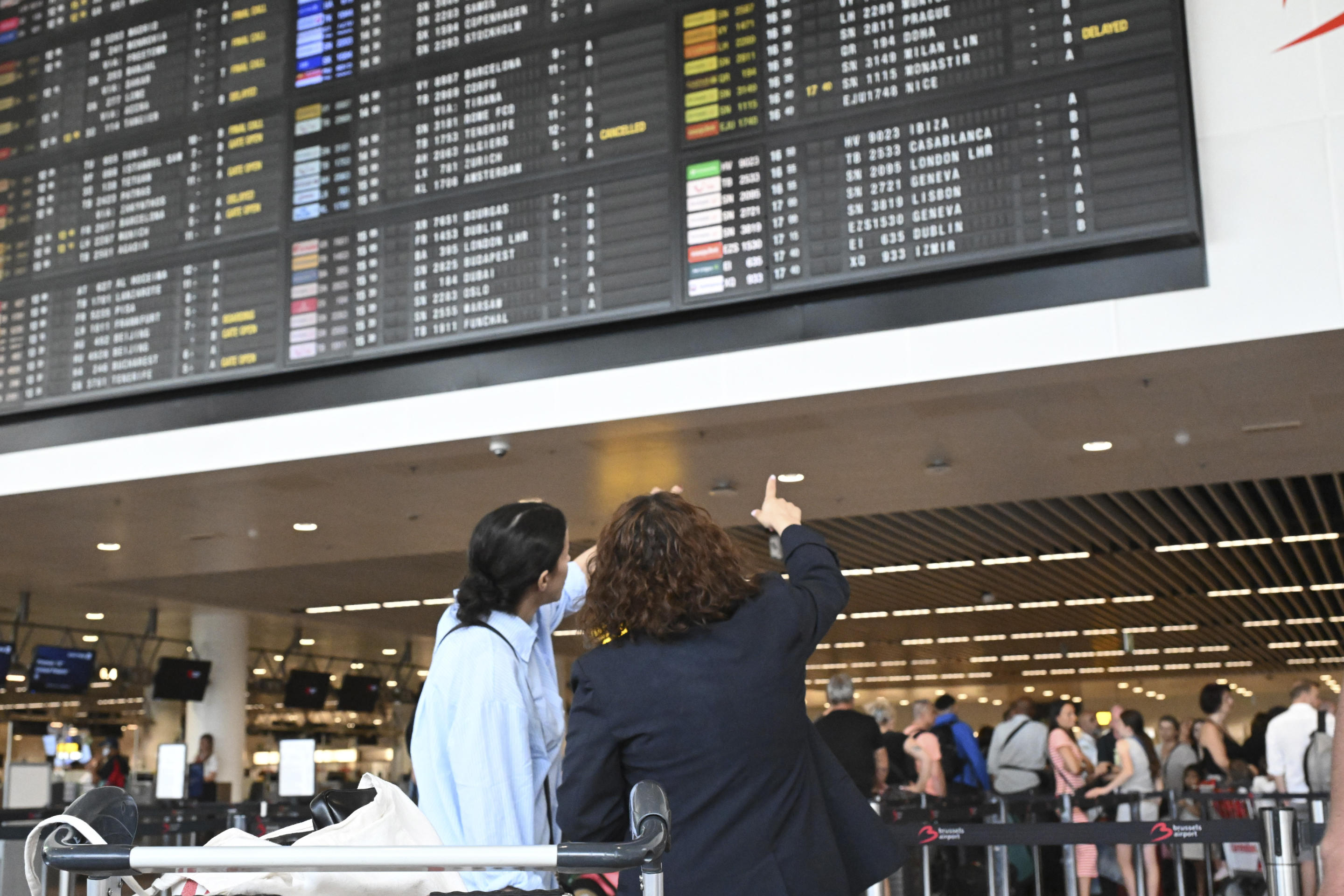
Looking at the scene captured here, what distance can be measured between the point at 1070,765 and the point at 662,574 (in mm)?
7152

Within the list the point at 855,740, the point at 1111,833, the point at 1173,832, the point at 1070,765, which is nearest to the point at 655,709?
the point at 1111,833

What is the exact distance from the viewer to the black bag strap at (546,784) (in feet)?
7.41

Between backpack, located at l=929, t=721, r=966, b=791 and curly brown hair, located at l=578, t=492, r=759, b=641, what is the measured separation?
24.9 ft

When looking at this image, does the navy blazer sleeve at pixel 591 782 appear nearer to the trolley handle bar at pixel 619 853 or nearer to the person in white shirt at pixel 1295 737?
the trolley handle bar at pixel 619 853

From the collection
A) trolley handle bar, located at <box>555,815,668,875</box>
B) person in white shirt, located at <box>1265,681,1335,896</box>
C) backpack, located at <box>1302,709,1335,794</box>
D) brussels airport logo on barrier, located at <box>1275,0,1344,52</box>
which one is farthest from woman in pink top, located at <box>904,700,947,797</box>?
trolley handle bar, located at <box>555,815,668,875</box>

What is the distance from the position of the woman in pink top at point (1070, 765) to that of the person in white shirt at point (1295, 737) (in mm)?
1178

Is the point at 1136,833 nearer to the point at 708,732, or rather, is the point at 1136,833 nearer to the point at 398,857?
the point at 708,732

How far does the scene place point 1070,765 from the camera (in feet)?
27.9

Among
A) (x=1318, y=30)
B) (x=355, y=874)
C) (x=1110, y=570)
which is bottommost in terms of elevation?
(x=355, y=874)

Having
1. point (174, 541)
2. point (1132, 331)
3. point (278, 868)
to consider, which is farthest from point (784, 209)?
point (174, 541)

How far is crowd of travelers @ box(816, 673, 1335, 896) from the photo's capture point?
729cm

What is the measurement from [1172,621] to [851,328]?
14.3 metres

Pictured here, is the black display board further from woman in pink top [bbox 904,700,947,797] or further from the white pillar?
woman in pink top [bbox 904,700,947,797]

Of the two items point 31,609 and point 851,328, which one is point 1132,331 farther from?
point 31,609
